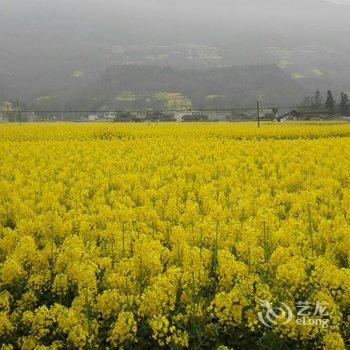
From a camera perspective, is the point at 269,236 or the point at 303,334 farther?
the point at 269,236

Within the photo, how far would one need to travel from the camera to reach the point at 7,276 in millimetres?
4848

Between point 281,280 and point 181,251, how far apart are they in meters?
1.27

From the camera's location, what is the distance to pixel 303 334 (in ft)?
12.7

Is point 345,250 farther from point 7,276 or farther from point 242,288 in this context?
point 7,276

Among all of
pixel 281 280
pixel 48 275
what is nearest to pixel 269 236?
pixel 281 280

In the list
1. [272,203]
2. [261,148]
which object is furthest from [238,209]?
[261,148]

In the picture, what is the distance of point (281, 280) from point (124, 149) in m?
16.0

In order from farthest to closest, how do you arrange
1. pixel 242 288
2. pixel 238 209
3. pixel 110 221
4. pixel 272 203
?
pixel 272 203
pixel 238 209
pixel 110 221
pixel 242 288

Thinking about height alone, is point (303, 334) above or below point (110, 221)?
below

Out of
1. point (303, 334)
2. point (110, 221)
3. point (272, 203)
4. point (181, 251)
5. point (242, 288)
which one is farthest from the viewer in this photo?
point (272, 203)

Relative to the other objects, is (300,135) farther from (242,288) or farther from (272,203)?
(242,288)

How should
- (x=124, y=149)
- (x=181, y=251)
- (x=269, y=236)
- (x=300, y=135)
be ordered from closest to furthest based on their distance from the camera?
(x=181, y=251)
(x=269, y=236)
(x=124, y=149)
(x=300, y=135)

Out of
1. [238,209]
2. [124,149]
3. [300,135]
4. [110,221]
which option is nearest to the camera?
[110,221]

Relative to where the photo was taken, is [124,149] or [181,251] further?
[124,149]
